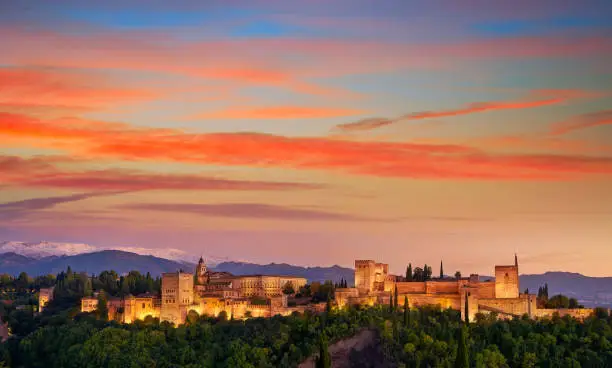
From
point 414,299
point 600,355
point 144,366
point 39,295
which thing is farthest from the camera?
point 39,295

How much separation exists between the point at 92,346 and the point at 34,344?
900 centimetres

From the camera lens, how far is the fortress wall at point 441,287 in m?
82.9

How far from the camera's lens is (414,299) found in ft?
272

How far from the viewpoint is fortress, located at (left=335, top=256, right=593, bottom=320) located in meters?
79.8

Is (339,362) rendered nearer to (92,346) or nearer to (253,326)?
(253,326)

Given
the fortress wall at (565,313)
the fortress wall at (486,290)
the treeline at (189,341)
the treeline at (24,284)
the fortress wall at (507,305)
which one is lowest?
the treeline at (189,341)

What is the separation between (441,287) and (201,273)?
91.7 feet

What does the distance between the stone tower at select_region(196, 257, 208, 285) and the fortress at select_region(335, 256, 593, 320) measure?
17.8 m

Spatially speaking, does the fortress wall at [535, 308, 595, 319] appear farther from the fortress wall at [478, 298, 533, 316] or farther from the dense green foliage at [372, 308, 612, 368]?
the dense green foliage at [372, 308, 612, 368]

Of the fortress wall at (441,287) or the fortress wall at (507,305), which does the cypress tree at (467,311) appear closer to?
the fortress wall at (507,305)

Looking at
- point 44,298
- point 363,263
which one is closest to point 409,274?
point 363,263

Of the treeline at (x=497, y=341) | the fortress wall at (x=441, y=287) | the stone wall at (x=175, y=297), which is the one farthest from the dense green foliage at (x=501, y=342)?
the stone wall at (x=175, y=297)

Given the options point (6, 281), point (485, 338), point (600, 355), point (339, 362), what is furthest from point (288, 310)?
point (6, 281)

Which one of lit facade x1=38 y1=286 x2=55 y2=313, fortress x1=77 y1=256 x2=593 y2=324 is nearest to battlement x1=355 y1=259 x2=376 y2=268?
fortress x1=77 y1=256 x2=593 y2=324
